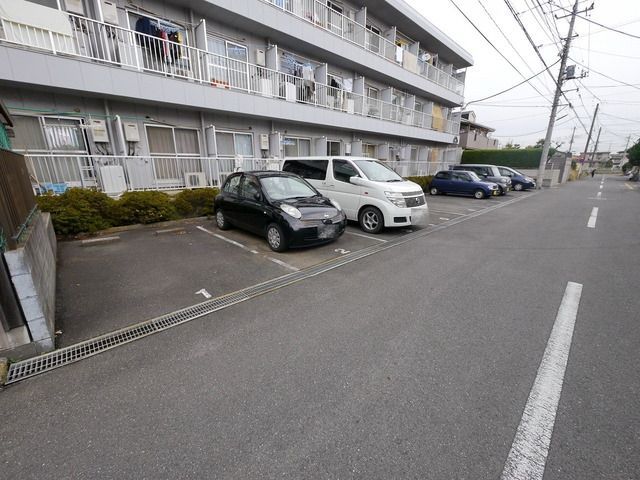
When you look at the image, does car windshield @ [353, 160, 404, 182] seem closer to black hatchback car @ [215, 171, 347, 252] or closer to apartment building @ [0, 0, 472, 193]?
black hatchback car @ [215, 171, 347, 252]

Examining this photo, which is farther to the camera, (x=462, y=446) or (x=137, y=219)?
(x=137, y=219)

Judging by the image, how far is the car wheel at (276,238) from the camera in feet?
16.8

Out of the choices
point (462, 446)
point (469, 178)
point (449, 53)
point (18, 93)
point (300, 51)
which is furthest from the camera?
point (449, 53)

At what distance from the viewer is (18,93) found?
6.26 meters

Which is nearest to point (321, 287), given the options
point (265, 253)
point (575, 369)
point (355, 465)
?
point (265, 253)

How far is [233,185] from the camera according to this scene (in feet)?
20.6

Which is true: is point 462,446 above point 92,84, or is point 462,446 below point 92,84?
below

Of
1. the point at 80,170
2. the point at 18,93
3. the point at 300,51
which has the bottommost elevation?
the point at 80,170

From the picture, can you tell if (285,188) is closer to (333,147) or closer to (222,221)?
(222,221)

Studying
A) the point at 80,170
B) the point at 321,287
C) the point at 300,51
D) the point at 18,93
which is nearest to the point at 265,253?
the point at 321,287

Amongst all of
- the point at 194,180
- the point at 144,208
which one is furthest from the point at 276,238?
the point at 194,180

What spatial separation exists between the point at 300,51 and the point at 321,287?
37.1 feet

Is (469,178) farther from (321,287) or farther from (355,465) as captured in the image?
(355,465)

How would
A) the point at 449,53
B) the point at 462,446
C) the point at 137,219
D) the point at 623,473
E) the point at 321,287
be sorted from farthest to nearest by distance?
the point at 449,53
the point at 137,219
the point at 321,287
the point at 462,446
the point at 623,473
